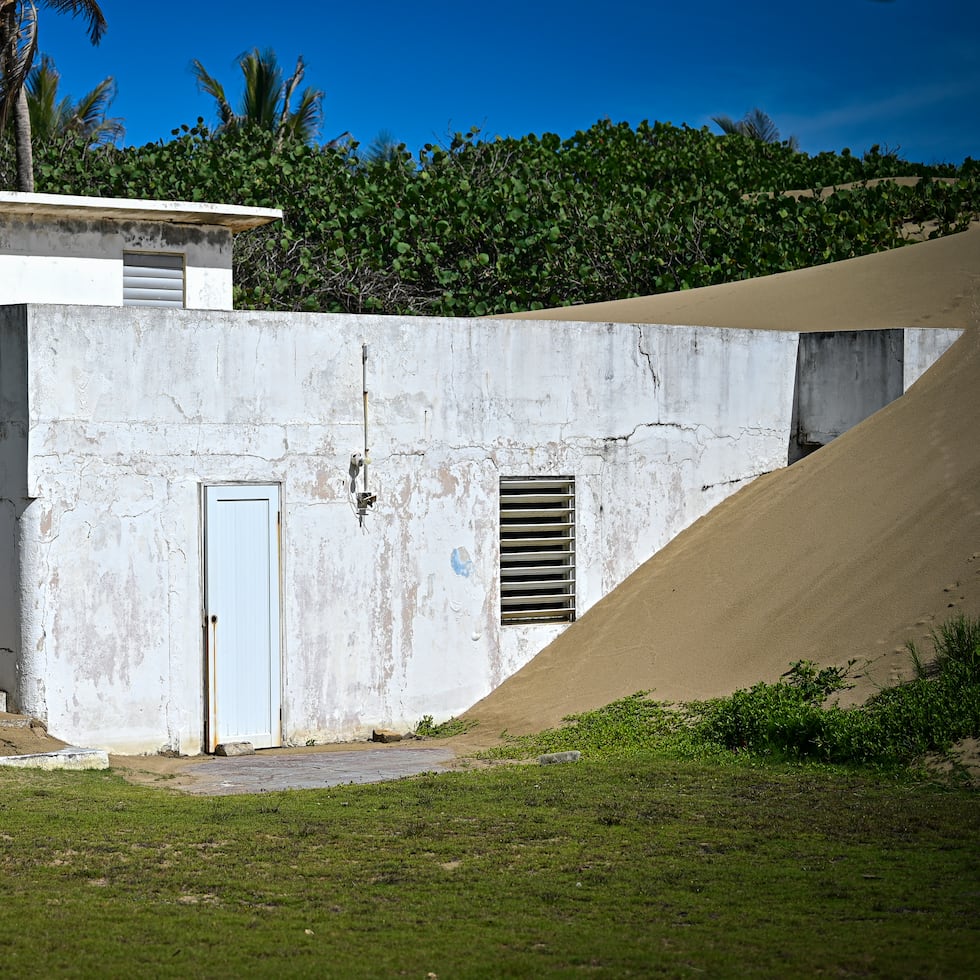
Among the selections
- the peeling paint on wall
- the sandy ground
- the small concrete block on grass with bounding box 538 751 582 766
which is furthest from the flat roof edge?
the small concrete block on grass with bounding box 538 751 582 766

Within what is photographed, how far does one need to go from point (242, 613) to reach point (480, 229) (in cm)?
1895

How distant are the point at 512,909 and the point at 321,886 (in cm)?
106

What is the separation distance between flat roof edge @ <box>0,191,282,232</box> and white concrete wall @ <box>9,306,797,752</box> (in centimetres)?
411

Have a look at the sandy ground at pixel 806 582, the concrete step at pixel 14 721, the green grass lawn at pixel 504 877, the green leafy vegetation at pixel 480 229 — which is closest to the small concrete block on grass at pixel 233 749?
the sandy ground at pixel 806 582

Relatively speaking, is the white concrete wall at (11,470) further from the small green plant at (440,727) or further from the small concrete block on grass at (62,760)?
the small green plant at (440,727)

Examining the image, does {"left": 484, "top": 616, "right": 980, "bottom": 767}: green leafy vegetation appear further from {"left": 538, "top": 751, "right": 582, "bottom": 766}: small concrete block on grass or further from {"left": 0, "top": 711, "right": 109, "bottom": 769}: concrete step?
{"left": 0, "top": 711, "right": 109, "bottom": 769}: concrete step

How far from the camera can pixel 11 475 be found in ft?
38.5

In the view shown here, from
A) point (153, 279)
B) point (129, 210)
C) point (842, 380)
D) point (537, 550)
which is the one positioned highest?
point (129, 210)

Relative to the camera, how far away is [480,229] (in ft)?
98.7

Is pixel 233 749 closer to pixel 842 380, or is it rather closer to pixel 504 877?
pixel 504 877

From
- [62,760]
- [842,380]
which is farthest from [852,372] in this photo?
[62,760]

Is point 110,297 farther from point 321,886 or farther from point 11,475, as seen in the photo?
point 321,886

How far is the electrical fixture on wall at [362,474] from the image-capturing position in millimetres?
13016

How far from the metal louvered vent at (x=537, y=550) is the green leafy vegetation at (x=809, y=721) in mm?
1841
